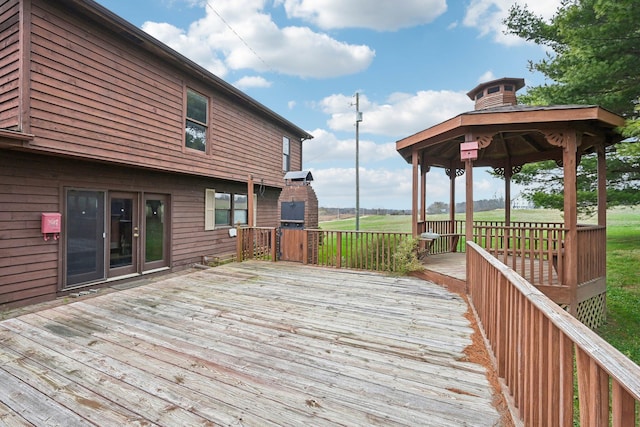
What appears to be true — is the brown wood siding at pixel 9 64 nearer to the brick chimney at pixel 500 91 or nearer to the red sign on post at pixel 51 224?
the red sign on post at pixel 51 224

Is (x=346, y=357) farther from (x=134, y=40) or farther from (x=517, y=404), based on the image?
(x=134, y=40)

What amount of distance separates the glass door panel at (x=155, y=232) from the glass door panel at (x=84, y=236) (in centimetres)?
108

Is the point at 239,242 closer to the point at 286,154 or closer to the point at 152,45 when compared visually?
the point at 152,45

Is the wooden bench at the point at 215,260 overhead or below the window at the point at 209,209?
below

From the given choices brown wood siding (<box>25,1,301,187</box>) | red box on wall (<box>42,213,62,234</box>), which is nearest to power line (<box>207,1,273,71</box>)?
brown wood siding (<box>25,1,301,187</box>)

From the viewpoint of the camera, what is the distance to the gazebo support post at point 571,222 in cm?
472

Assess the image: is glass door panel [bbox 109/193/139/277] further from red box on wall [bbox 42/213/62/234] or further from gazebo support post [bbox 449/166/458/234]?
gazebo support post [bbox 449/166/458/234]

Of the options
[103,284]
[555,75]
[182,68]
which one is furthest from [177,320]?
[555,75]

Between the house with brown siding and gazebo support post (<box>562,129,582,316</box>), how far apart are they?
706 cm

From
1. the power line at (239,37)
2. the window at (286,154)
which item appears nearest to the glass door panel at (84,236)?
the power line at (239,37)

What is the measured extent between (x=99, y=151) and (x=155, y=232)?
2.44m

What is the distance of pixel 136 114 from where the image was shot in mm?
6383

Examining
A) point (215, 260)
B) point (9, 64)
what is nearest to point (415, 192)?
point (215, 260)

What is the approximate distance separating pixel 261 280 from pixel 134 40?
571 centimetres
